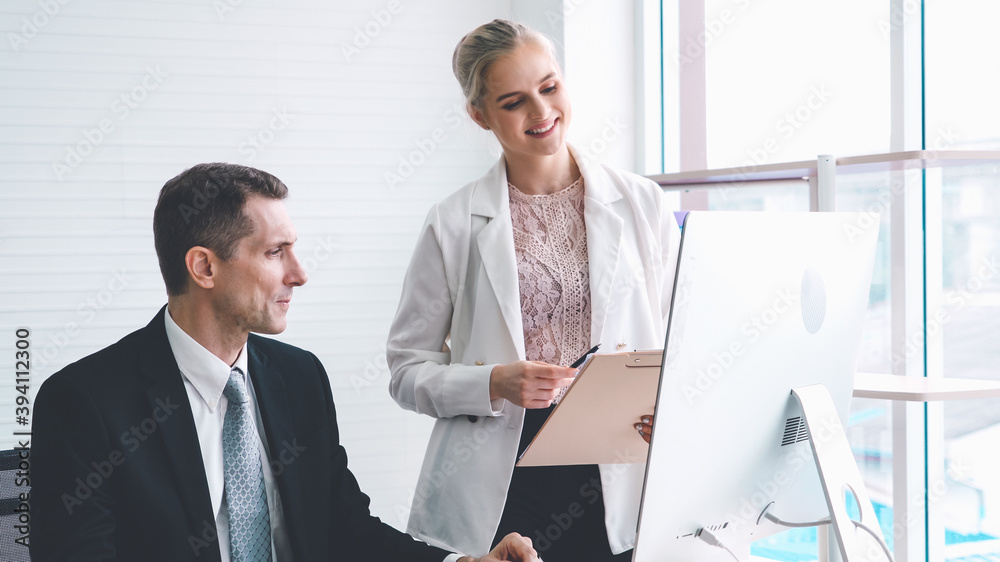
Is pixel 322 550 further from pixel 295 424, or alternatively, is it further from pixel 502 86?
pixel 502 86

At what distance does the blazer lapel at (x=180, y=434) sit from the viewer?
135cm

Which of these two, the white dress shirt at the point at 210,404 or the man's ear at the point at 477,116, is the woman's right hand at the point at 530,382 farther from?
the man's ear at the point at 477,116

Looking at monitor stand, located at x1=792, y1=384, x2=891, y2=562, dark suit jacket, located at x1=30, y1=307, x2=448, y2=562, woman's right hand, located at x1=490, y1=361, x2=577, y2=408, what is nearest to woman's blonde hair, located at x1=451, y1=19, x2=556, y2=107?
woman's right hand, located at x1=490, y1=361, x2=577, y2=408

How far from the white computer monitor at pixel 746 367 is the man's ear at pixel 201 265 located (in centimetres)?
88

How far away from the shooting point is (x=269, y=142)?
327 cm

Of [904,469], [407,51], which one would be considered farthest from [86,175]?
[904,469]

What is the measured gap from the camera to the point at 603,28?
10.8 feet

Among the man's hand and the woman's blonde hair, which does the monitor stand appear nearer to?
the man's hand

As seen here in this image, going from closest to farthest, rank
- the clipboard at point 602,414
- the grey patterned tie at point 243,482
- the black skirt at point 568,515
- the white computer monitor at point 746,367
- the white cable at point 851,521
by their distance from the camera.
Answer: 1. the white computer monitor at point 746,367
2. the white cable at point 851,521
3. the clipboard at point 602,414
4. the grey patterned tie at point 243,482
5. the black skirt at point 568,515

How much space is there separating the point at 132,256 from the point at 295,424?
6.05 ft

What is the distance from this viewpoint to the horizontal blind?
2.98 metres

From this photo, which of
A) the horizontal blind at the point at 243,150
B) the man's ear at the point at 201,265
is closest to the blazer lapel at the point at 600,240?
the man's ear at the point at 201,265

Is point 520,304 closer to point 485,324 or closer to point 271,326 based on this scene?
point 485,324

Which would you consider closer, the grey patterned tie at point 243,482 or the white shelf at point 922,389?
the grey patterned tie at point 243,482
